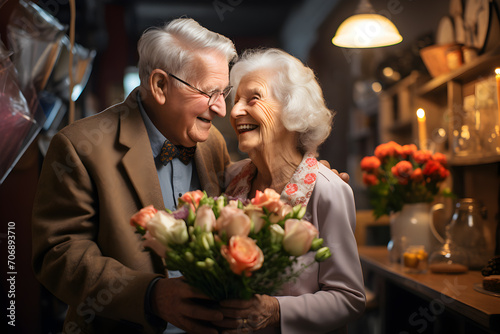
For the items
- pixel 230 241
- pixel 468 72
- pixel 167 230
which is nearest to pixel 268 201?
pixel 230 241

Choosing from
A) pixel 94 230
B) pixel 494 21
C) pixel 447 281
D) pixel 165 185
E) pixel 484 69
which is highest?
pixel 494 21

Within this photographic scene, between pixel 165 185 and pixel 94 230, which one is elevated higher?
pixel 165 185

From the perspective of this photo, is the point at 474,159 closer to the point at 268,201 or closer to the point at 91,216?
the point at 268,201

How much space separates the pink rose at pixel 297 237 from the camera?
43.0 inches

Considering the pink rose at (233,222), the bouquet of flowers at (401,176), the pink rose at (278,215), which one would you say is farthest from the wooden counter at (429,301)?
the pink rose at (233,222)

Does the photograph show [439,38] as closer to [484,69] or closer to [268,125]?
[484,69]

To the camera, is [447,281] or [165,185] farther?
[447,281]

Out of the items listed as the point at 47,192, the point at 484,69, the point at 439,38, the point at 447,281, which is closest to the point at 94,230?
the point at 47,192

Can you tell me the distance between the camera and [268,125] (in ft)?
5.01

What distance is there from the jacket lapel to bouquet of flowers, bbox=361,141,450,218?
1.55 meters

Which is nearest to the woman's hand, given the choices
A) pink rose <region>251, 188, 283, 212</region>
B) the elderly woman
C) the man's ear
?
the elderly woman

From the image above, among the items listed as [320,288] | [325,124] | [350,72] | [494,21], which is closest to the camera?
[320,288]

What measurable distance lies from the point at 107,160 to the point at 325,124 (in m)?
0.73

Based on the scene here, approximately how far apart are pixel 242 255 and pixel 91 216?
0.65 meters
